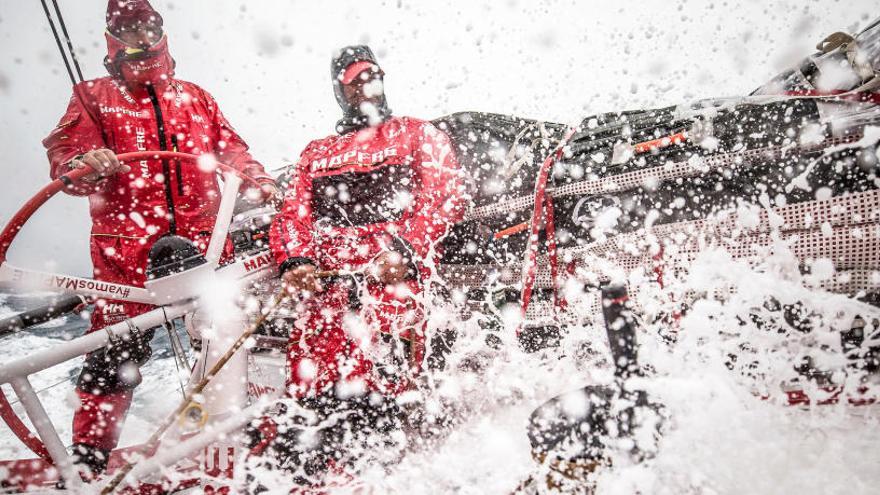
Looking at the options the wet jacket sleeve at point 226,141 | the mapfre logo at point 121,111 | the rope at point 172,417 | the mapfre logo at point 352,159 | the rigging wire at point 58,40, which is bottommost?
the rope at point 172,417

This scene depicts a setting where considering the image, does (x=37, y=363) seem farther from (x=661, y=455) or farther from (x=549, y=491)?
(x=661, y=455)

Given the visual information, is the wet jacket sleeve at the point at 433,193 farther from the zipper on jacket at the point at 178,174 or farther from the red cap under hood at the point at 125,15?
the red cap under hood at the point at 125,15

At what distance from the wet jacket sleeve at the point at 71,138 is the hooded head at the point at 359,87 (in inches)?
61.1

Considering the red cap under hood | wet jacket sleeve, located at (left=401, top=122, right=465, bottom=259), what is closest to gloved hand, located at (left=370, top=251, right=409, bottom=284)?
wet jacket sleeve, located at (left=401, top=122, right=465, bottom=259)

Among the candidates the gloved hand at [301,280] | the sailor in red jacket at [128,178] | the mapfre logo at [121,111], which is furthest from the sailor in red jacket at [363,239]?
the mapfre logo at [121,111]

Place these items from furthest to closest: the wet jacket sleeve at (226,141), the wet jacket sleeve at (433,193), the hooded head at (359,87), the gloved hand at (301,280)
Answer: the hooded head at (359,87) → the wet jacket sleeve at (226,141) → the wet jacket sleeve at (433,193) → the gloved hand at (301,280)

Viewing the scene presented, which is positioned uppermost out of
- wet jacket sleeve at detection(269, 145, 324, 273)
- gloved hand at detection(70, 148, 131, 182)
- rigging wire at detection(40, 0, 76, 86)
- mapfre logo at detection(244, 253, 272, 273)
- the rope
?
rigging wire at detection(40, 0, 76, 86)

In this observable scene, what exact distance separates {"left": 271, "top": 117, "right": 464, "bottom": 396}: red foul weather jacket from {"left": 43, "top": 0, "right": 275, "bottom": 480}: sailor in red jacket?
459 millimetres

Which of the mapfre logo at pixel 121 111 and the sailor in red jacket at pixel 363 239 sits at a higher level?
the mapfre logo at pixel 121 111

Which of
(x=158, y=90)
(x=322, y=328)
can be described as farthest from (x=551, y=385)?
(x=158, y=90)

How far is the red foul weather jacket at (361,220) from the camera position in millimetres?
2365

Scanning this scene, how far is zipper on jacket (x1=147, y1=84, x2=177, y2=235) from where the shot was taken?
2523 millimetres

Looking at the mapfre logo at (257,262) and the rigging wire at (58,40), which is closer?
the mapfre logo at (257,262)

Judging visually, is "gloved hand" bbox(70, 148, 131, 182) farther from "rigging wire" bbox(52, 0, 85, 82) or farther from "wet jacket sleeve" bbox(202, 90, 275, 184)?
"rigging wire" bbox(52, 0, 85, 82)
